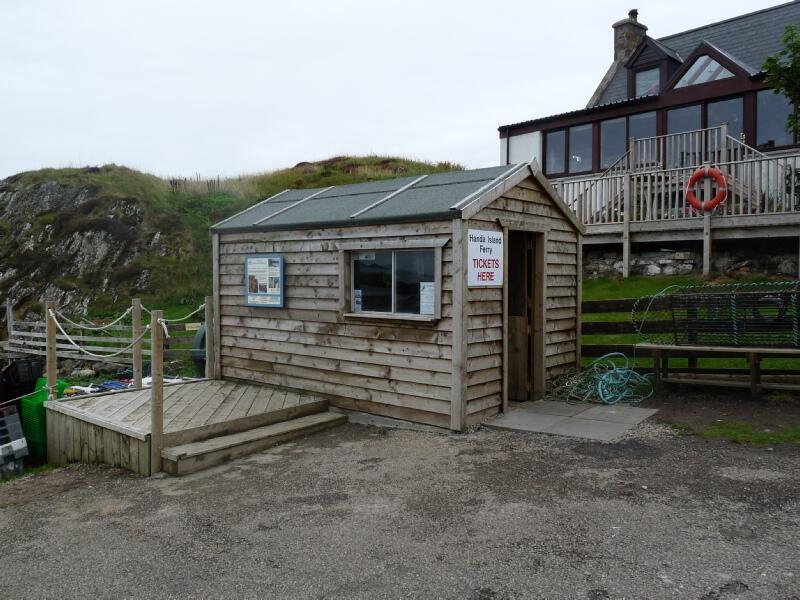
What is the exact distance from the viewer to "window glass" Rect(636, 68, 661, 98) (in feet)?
64.1

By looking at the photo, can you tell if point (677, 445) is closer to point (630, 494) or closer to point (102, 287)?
point (630, 494)

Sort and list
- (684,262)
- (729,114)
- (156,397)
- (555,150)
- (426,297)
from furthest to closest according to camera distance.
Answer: (555,150)
(729,114)
(684,262)
(426,297)
(156,397)

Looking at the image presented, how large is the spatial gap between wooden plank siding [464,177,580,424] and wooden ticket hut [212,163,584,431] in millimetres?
23

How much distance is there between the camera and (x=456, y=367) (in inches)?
278

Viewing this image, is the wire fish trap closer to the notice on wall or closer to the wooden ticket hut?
the wooden ticket hut

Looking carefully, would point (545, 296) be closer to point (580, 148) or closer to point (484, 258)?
point (484, 258)

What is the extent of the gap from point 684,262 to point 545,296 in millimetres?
7622

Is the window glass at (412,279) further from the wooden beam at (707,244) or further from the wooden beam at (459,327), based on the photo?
the wooden beam at (707,244)

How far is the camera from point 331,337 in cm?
837

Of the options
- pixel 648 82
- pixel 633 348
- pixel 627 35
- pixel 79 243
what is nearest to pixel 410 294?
pixel 633 348

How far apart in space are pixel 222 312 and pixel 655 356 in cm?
632

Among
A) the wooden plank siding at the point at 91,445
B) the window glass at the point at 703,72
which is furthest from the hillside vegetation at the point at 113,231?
→ the window glass at the point at 703,72

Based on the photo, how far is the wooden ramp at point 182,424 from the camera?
260 inches

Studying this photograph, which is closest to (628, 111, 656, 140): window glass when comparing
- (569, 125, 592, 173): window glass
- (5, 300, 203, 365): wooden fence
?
(569, 125, 592, 173): window glass
